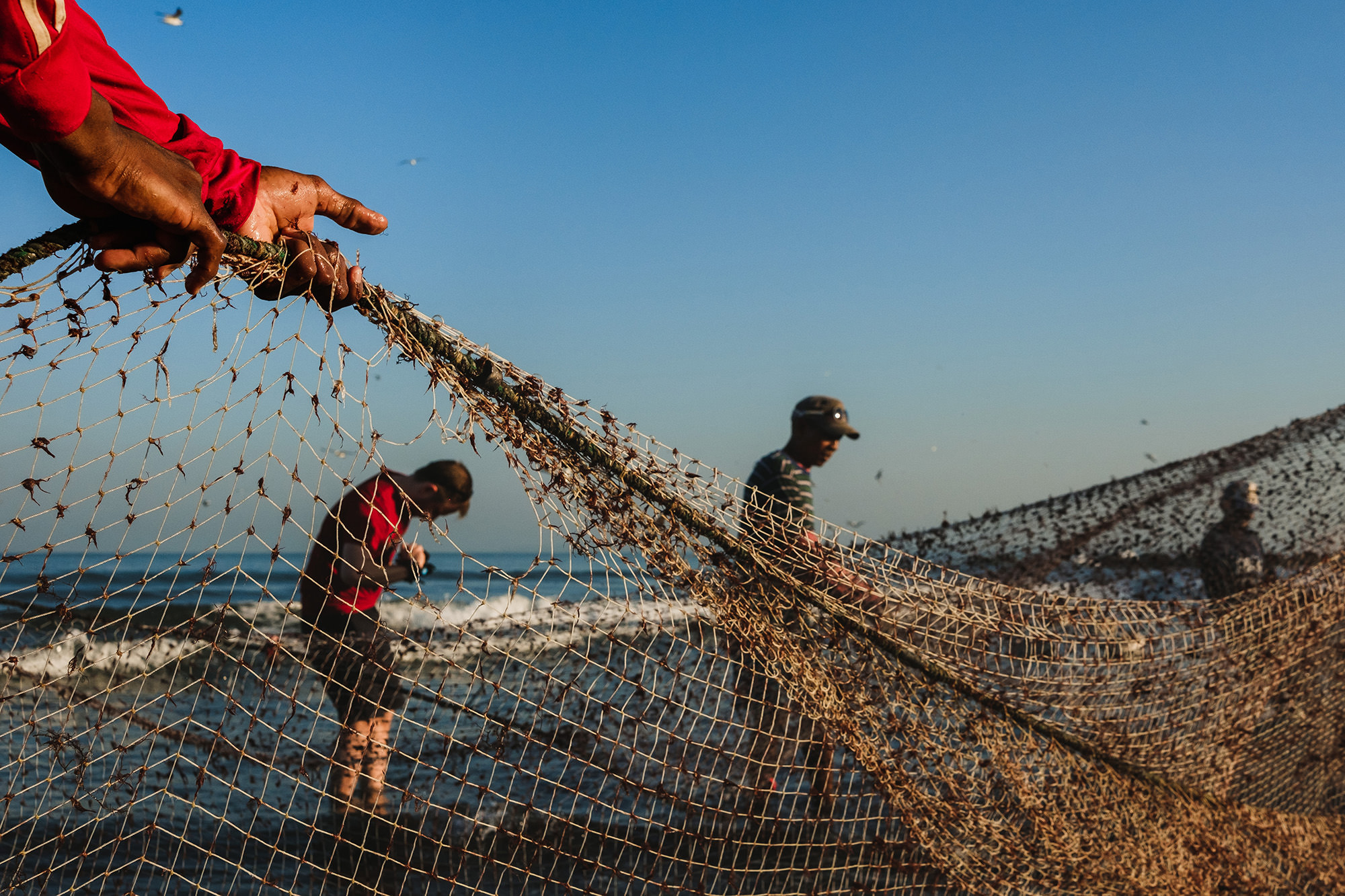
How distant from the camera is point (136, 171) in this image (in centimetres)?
130

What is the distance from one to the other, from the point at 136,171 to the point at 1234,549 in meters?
5.24

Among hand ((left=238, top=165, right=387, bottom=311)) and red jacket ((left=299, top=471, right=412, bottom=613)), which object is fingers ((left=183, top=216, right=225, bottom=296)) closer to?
hand ((left=238, top=165, right=387, bottom=311))

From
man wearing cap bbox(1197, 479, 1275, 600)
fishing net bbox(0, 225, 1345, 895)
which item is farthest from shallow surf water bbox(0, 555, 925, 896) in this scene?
man wearing cap bbox(1197, 479, 1275, 600)

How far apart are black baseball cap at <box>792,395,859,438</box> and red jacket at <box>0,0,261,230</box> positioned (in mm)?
2737

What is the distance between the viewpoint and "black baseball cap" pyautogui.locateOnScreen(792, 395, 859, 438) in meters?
3.80

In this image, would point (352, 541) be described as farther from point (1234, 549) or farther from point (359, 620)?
point (1234, 549)

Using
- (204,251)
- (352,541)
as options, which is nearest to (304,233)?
(204,251)

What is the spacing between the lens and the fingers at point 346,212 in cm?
181

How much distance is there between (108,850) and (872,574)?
11.0 feet

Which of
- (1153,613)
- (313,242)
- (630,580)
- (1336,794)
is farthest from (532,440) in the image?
(1336,794)

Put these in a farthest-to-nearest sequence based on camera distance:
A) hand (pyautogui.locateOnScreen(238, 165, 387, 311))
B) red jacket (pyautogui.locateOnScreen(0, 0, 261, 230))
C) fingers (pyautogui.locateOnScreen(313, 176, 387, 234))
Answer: fingers (pyautogui.locateOnScreen(313, 176, 387, 234)) < hand (pyautogui.locateOnScreen(238, 165, 387, 311)) < red jacket (pyautogui.locateOnScreen(0, 0, 261, 230))

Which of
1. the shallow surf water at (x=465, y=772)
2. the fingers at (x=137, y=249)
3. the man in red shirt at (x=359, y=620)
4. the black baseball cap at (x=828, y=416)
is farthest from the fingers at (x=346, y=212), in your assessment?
the black baseball cap at (x=828, y=416)

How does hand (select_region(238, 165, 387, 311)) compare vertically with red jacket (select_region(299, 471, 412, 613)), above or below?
above

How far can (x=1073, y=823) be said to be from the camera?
2.73 meters
